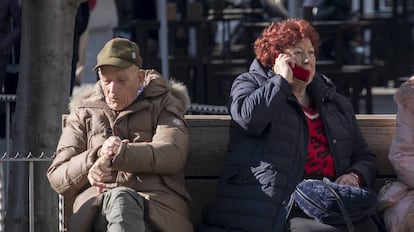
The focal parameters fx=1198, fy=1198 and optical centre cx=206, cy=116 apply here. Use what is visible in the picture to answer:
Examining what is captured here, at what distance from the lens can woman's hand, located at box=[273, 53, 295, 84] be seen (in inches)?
228

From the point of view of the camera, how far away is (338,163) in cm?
586

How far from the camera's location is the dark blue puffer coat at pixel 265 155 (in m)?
5.63

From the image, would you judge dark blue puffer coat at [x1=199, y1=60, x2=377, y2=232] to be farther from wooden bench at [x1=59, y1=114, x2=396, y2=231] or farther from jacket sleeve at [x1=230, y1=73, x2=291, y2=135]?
wooden bench at [x1=59, y1=114, x2=396, y2=231]

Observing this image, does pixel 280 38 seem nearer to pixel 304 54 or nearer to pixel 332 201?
pixel 304 54

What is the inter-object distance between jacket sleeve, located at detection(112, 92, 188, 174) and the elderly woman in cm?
27

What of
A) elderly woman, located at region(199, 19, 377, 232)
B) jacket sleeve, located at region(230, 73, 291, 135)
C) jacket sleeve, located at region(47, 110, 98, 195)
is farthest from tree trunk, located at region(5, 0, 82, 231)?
jacket sleeve, located at region(230, 73, 291, 135)

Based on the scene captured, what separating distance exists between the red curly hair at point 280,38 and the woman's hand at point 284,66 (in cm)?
5

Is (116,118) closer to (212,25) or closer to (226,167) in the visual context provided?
(226,167)

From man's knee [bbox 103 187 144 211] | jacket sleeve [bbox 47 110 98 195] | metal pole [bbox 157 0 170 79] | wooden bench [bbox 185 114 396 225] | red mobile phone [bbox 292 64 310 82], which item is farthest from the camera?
metal pole [bbox 157 0 170 79]

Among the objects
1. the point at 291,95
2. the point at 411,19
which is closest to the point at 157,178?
the point at 291,95

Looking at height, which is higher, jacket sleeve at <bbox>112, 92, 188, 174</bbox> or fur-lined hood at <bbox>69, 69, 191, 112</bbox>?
fur-lined hood at <bbox>69, 69, 191, 112</bbox>

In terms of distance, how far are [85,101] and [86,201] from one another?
21.0 inches

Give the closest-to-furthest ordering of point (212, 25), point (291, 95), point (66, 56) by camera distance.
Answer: point (291, 95)
point (66, 56)
point (212, 25)

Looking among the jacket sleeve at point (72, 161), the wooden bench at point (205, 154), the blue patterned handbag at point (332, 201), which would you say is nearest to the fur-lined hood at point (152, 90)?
the jacket sleeve at point (72, 161)
